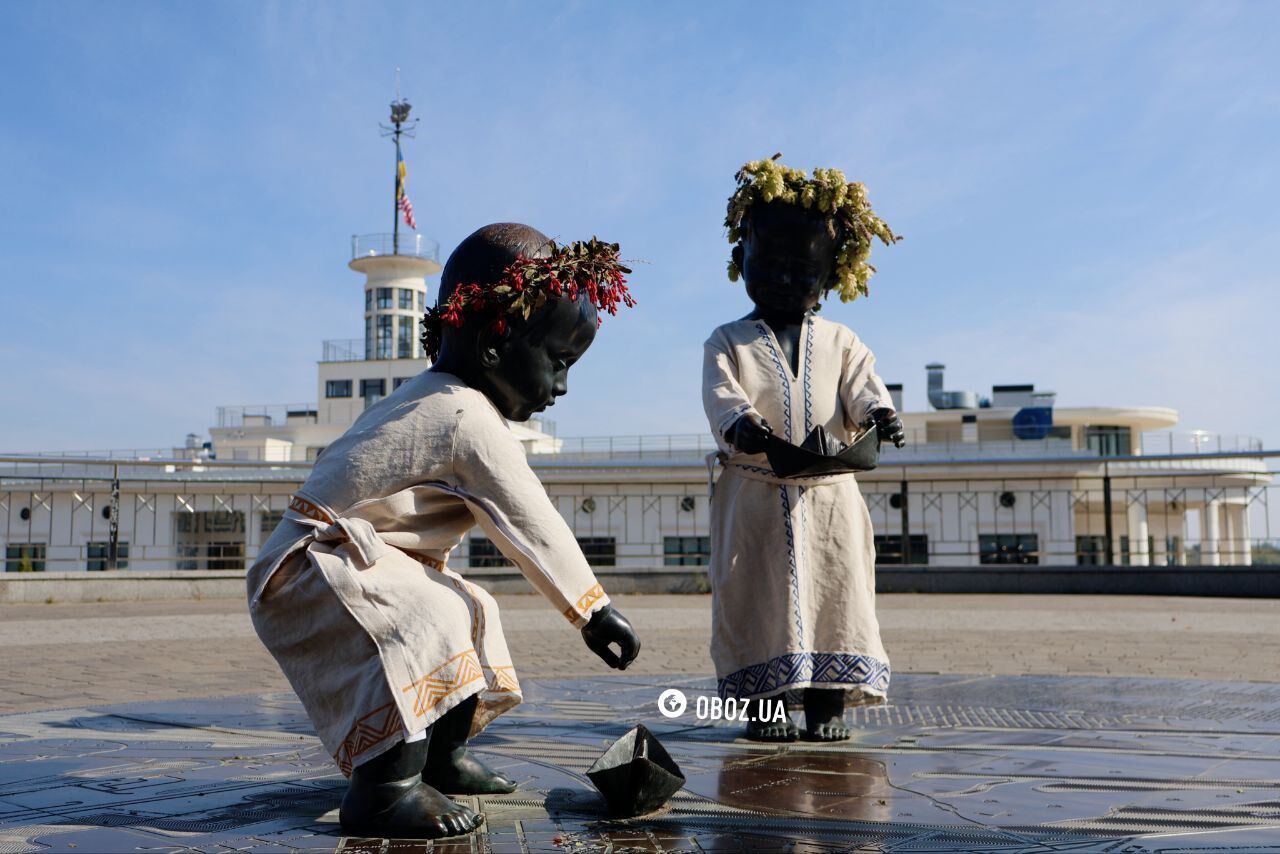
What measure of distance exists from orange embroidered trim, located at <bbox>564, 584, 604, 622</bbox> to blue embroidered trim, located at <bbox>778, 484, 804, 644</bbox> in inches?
61.8

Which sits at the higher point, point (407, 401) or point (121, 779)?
point (407, 401)

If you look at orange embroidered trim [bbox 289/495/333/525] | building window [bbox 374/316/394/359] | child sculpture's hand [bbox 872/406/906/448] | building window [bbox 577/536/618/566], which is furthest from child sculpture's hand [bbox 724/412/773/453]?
building window [bbox 374/316/394/359]

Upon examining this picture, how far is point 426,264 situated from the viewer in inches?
2488

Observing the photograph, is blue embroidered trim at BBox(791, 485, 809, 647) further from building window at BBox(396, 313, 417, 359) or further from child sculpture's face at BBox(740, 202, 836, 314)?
building window at BBox(396, 313, 417, 359)

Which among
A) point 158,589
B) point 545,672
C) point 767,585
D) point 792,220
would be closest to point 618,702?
point 767,585

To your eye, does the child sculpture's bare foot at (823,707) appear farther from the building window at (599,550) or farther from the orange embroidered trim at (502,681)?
the building window at (599,550)

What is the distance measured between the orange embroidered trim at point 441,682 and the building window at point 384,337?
195 ft

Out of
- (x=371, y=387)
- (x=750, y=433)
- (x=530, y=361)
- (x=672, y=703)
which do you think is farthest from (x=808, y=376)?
(x=371, y=387)

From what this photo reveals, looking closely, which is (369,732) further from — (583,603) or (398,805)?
(583,603)

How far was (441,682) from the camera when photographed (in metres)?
2.53

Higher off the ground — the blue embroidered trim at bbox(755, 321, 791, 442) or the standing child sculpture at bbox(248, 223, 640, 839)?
the blue embroidered trim at bbox(755, 321, 791, 442)

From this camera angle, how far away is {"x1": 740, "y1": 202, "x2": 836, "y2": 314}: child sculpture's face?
439 centimetres

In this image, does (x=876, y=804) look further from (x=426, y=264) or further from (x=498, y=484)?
(x=426, y=264)

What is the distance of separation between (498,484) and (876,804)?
117cm
